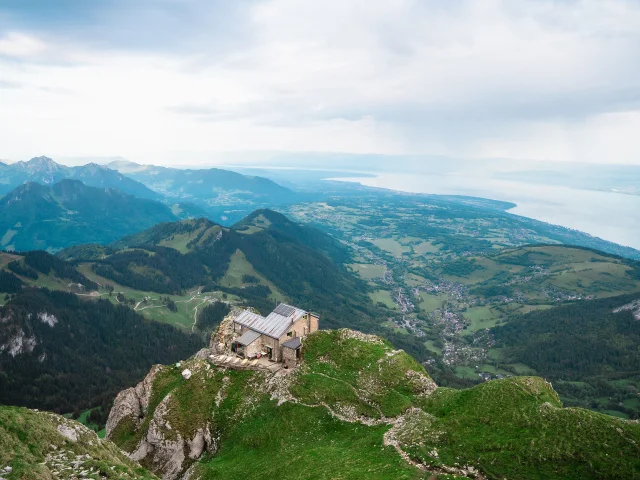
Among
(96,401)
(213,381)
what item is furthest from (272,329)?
(96,401)

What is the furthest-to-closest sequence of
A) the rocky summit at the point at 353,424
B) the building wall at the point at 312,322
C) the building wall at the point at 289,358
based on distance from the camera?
the building wall at the point at 312,322, the building wall at the point at 289,358, the rocky summit at the point at 353,424

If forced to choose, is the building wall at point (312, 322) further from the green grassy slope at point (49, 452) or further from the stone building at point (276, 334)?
the green grassy slope at point (49, 452)

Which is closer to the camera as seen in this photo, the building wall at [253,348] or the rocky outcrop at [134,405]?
the rocky outcrop at [134,405]

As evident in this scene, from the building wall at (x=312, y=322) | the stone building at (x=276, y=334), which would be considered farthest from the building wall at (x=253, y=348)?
the building wall at (x=312, y=322)

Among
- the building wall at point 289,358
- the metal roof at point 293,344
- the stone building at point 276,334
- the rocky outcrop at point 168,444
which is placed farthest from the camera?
the stone building at point 276,334

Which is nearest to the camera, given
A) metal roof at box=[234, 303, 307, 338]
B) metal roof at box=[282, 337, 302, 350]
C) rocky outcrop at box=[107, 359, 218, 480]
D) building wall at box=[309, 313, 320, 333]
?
rocky outcrop at box=[107, 359, 218, 480]

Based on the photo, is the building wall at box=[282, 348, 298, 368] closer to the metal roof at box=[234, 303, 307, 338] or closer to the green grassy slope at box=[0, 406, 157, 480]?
the metal roof at box=[234, 303, 307, 338]

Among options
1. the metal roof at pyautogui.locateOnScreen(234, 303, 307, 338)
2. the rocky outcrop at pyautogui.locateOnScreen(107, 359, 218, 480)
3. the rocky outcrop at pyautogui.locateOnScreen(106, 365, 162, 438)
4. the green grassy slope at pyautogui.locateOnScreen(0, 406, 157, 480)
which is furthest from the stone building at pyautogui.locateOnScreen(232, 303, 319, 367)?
the green grassy slope at pyautogui.locateOnScreen(0, 406, 157, 480)

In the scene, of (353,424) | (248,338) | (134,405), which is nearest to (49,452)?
(134,405)

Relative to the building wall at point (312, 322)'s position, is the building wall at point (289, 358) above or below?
below
